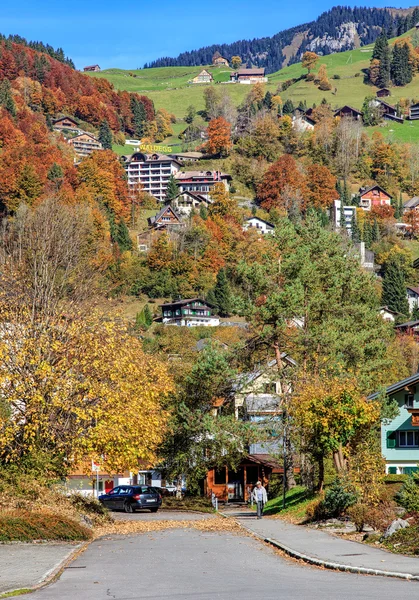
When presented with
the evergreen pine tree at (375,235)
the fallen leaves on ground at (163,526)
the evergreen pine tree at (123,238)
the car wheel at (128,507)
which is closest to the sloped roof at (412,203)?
the evergreen pine tree at (375,235)

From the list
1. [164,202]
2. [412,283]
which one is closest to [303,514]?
[412,283]

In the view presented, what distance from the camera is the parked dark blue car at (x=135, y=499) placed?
44.7m

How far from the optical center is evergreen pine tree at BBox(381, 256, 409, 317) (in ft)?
438

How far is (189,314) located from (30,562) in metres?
107

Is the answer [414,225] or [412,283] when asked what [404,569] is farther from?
[414,225]

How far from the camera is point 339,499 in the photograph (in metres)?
28.4

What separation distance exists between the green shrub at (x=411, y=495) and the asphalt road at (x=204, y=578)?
3.84 metres

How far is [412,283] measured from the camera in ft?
488

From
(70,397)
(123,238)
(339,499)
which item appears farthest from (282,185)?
(339,499)

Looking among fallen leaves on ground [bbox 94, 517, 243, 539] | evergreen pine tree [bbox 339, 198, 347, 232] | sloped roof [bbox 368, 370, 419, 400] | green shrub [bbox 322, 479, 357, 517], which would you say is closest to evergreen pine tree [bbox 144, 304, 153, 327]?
evergreen pine tree [bbox 339, 198, 347, 232]

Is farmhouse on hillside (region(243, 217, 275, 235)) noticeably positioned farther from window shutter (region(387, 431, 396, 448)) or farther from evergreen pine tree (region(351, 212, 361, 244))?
window shutter (region(387, 431, 396, 448))

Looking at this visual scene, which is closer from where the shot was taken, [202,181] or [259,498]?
[259,498]

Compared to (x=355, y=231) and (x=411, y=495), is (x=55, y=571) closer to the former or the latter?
(x=411, y=495)

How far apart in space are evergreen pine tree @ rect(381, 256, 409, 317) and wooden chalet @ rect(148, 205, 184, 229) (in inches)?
1454
